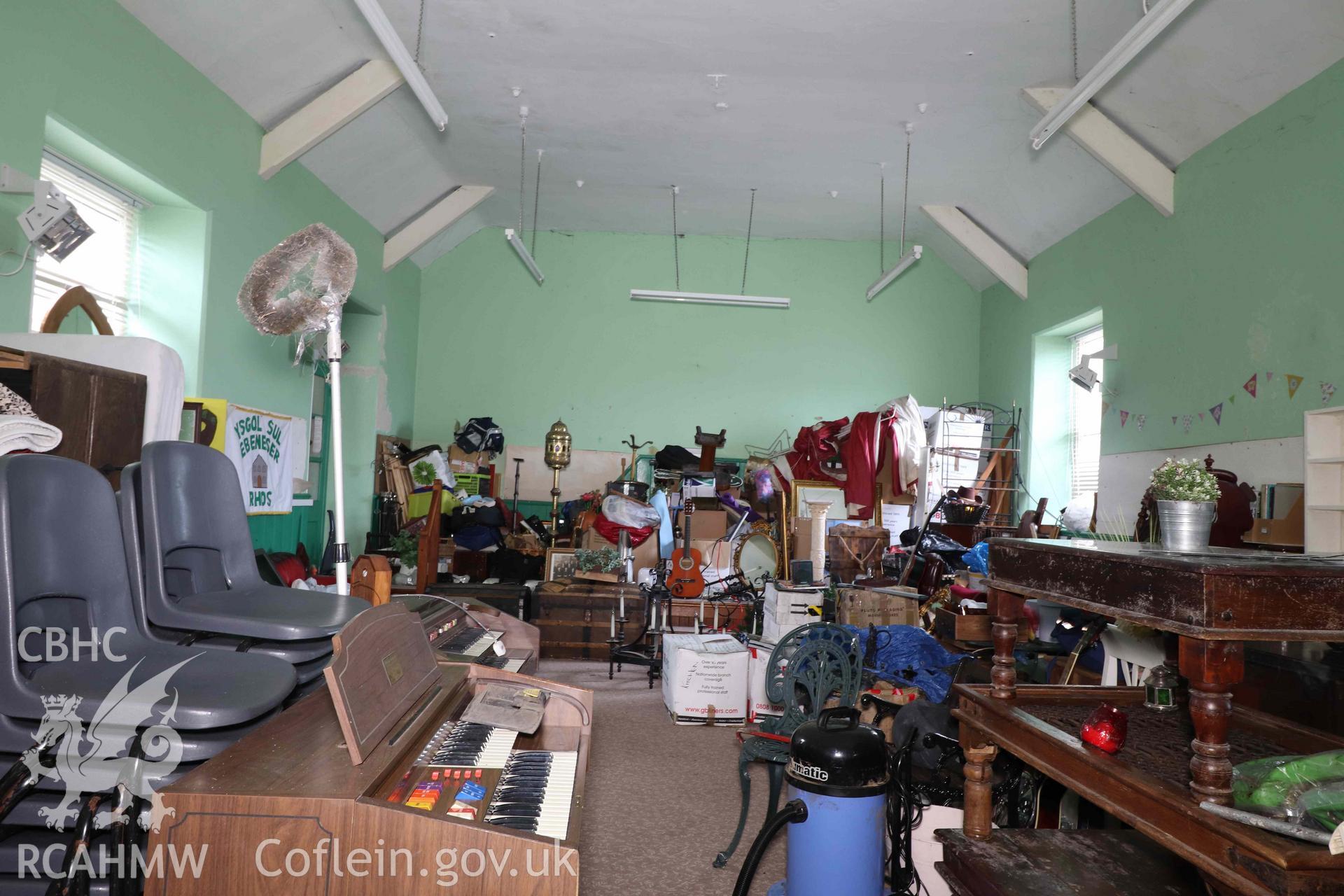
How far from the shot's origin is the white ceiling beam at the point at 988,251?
8.83 metres

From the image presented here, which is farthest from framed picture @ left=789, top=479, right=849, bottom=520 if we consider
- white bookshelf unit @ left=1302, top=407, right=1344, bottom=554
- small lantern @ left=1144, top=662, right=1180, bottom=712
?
small lantern @ left=1144, top=662, right=1180, bottom=712

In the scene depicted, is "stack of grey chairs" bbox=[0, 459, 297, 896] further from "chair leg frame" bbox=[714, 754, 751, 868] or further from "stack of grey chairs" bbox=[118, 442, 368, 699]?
"chair leg frame" bbox=[714, 754, 751, 868]

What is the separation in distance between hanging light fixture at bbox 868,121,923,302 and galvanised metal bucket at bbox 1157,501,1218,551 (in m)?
5.62

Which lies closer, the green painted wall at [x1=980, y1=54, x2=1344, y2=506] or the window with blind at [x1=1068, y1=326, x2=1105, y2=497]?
the green painted wall at [x1=980, y1=54, x2=1344, y2=506]

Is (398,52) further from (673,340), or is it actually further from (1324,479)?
(673,340)

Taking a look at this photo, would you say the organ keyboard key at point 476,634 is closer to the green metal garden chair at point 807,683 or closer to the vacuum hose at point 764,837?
the green metal garden chair at point 807,683

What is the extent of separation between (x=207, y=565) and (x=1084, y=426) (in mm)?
7609

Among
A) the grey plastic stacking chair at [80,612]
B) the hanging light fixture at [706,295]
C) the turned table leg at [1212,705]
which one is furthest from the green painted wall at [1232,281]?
the grey plastic stacking chair at [80,612]

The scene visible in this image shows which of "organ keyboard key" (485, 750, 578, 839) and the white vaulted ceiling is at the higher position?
the white vaulted ceiling

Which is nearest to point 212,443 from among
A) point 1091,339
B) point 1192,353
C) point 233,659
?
point 233,659

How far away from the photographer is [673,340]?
32.9 ft

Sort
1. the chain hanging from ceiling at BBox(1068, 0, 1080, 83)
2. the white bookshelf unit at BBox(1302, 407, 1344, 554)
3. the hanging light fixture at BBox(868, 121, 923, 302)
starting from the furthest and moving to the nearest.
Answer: the hanging light fixture at BBox(868, 121, 923, 302)
the chain hanging from ceiling at BBox(1068, 0, 1080, 83)
the white bookshelf unit at BBox(1302, 407, 1344, 554)

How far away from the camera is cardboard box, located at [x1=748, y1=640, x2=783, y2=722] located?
18.0 feet

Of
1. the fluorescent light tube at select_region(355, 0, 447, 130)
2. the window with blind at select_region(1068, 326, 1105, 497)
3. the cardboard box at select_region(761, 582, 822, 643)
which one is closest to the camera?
the fluorescent light tube at select_region(355, 0, 447, 130)
